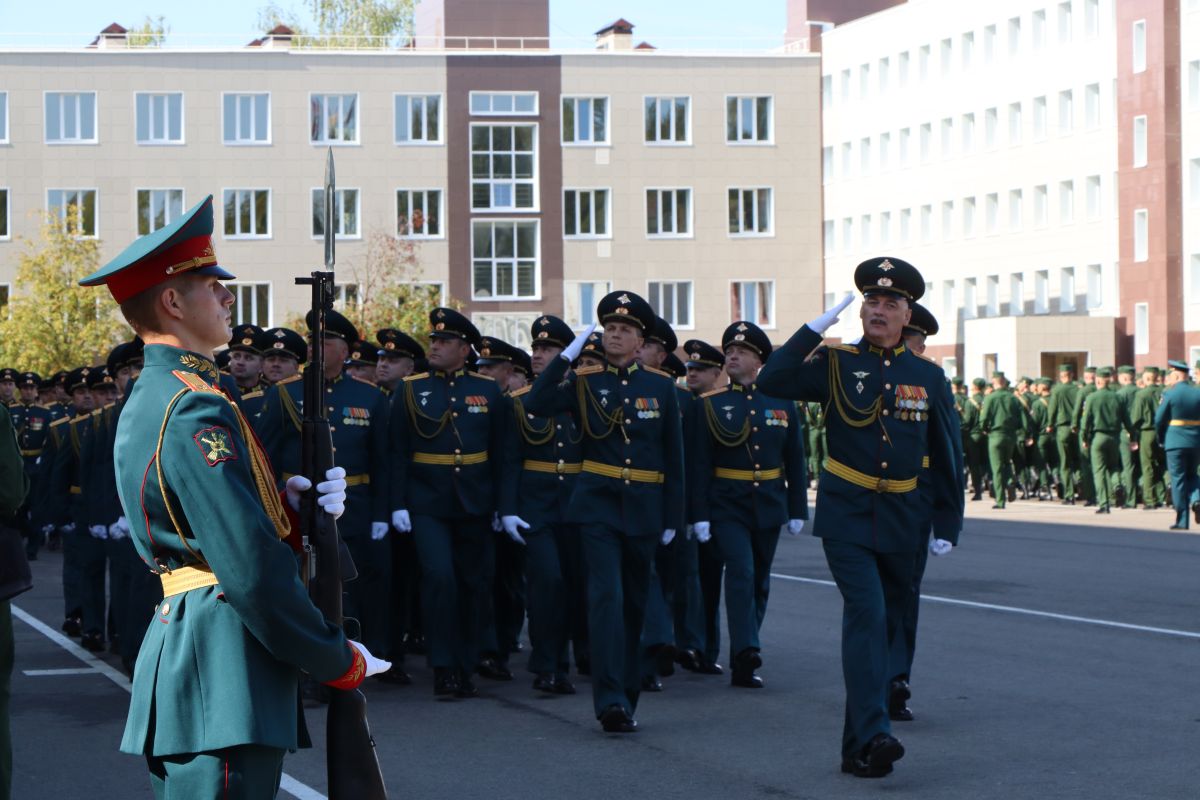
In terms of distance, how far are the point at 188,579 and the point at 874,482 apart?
5.37 metres

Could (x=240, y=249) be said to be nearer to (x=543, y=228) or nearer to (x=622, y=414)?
(x=543, y=228)

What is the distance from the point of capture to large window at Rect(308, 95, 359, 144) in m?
66.6

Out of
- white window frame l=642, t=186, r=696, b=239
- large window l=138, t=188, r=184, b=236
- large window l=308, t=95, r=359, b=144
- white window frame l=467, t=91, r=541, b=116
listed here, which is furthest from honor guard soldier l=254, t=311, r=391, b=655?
white window frame l=642, t=186, r=696, b=239

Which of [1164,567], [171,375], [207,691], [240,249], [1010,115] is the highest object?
[1010,115]

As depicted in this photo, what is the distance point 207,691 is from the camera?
4.12m

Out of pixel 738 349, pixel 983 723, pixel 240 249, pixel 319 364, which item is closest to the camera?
pixel 319 364

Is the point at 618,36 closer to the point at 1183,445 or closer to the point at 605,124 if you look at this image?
the point at 605,124

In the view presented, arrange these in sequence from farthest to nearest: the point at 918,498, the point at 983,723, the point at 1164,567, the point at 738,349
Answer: the point at 1164,567
the point at 738,349
the point at 983,723
the point at 918,498

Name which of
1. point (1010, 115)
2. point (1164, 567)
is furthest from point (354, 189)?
point (1164, 567)

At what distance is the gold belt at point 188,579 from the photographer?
164 inches

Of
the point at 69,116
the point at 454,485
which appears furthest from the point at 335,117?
the point at 454,485

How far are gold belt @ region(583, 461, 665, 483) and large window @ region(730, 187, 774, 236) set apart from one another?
60029 mm

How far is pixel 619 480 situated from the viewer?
1006 centimetres

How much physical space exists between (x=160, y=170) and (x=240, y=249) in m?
3.96
